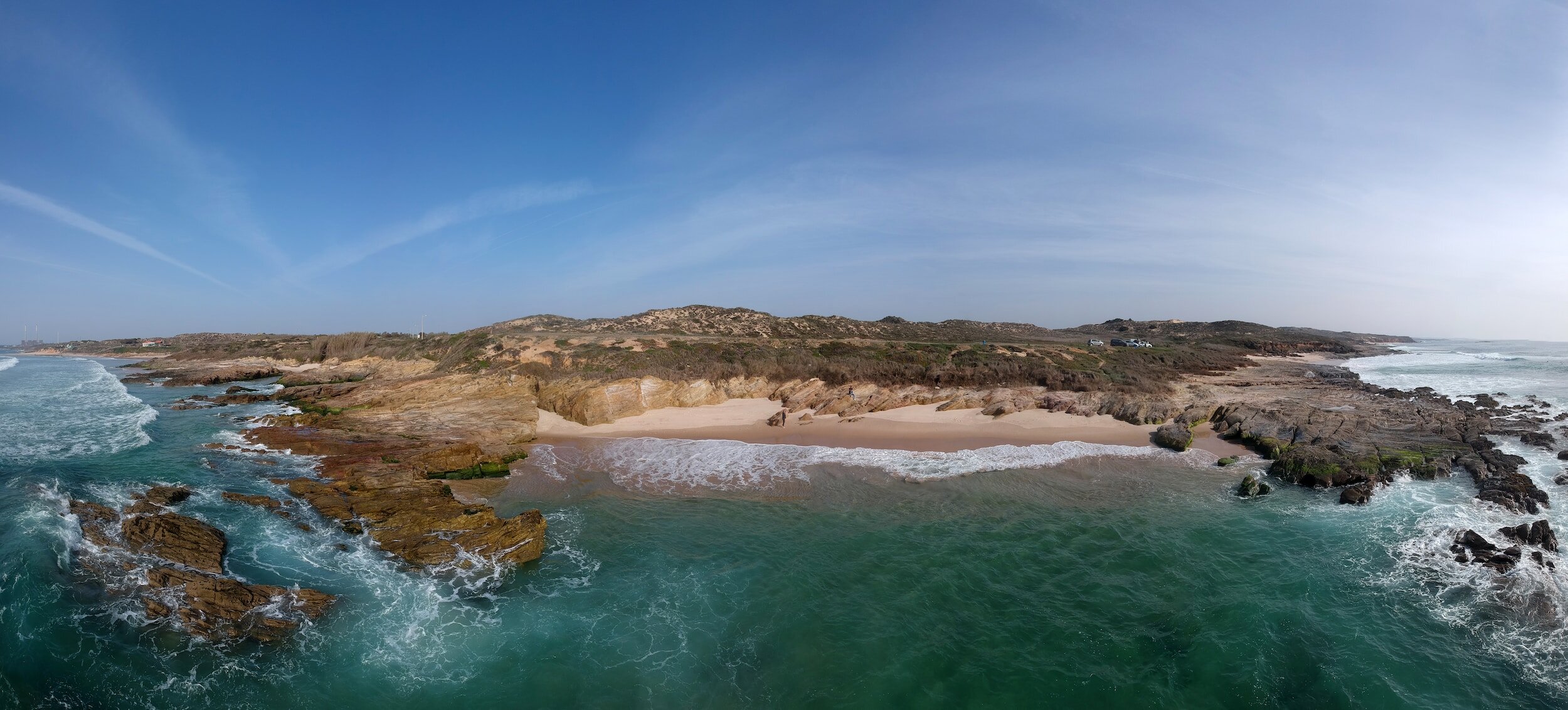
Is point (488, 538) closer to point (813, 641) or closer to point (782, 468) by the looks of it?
point (813, 641)

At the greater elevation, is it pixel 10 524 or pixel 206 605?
pixel 10 524

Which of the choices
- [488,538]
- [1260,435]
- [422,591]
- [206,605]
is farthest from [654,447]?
[1260,435]

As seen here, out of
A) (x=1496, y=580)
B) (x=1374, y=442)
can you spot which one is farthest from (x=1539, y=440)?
(x=1496, y=580)

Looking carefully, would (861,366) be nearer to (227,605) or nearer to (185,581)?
(227,605)

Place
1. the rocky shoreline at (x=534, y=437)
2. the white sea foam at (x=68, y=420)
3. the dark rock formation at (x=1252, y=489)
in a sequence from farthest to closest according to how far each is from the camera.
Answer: the white sea foam at (x=68, y=420), the dark rock formation at (x=1252, y=489), the rocky shoreline at (x=534, y=437)

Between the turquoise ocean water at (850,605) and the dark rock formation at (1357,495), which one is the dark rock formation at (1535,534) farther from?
the dark rock formation at (1357,495)

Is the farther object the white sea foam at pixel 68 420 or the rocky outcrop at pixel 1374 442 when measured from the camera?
the white sea foam at pixel 68 420

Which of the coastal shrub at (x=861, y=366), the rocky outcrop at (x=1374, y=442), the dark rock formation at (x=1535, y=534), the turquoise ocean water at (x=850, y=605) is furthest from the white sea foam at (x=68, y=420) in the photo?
the rocky outcrop at (x=1374, y=442)
